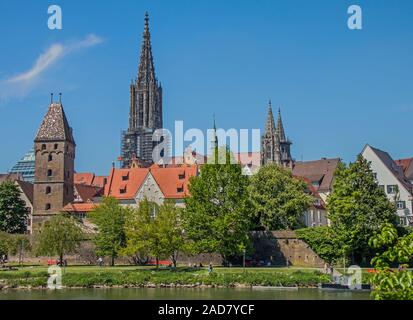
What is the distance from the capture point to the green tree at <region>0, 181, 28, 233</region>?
82.8m

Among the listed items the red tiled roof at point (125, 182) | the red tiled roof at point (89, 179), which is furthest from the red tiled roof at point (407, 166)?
the red tiled roof at point (89, 179)

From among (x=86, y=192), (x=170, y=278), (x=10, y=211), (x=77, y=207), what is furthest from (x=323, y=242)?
(x=86, y=192)

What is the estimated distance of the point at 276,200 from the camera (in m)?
69.2

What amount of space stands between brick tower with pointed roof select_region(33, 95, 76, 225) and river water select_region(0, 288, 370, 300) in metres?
33.8

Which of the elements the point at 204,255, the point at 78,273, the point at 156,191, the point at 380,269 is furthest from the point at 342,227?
the point at 380,269

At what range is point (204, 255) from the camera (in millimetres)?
67000

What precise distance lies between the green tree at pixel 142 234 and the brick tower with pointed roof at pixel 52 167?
68.5 ft

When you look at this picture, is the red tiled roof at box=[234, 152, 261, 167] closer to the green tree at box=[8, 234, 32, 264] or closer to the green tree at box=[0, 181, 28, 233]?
the green tree at box=[0, 181, 28, 233]

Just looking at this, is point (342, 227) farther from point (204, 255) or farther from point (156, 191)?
point (156, 191)

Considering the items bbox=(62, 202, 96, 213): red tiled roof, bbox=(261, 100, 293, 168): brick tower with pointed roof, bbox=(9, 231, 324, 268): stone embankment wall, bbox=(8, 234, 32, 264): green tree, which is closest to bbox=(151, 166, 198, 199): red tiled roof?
bbox=(62, 202, 96, 213): red tiled roof

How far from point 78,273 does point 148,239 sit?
8983 millimetres

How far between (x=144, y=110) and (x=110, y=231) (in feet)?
283

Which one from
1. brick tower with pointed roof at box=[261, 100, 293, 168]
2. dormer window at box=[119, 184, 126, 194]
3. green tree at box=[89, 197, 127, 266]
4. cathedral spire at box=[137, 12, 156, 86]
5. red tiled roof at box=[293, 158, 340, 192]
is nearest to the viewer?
green tree at box=[89, 197, 127, 266]

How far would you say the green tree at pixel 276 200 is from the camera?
228 feet
